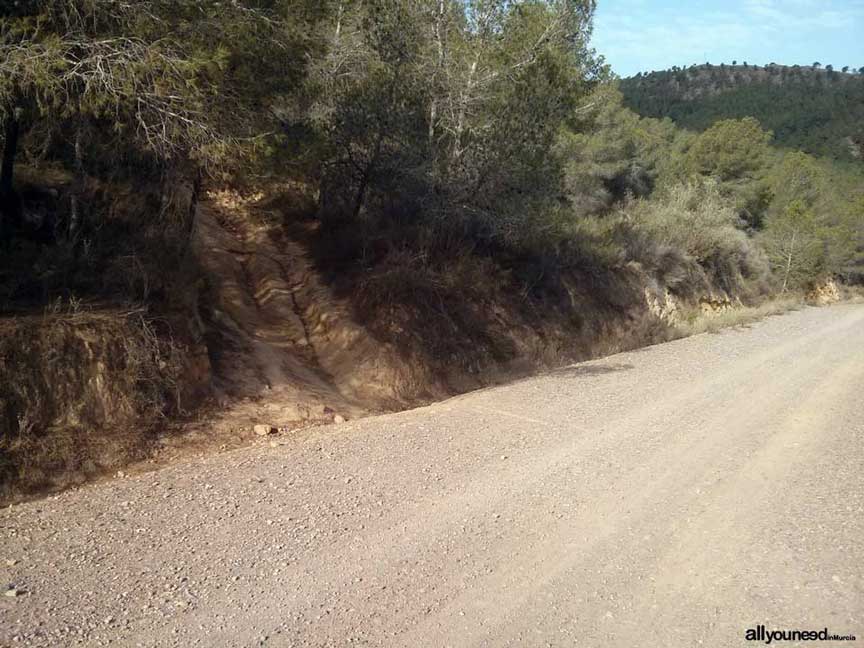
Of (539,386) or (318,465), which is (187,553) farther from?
(539,386)

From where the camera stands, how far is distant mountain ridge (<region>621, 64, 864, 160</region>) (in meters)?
74.1

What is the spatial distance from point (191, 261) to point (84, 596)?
6.99m

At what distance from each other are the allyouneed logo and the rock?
212 inches

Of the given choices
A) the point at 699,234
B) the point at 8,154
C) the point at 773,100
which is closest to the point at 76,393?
the point at 8,154

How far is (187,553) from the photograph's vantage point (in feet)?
14.4

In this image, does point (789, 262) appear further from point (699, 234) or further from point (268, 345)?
point (268, 345)

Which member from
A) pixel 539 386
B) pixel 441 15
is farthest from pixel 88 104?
pixel 441 15

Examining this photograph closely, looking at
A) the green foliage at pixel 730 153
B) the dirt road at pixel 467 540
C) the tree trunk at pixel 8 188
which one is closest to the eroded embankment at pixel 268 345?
the dirt road at pixel 467 540

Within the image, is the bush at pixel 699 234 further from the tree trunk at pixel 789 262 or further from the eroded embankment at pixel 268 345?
the eroded embankment at pixel 268 345

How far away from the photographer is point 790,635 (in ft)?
12.0

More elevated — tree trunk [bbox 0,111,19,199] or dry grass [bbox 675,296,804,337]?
tree trunk [bbox 0,111,19,199]

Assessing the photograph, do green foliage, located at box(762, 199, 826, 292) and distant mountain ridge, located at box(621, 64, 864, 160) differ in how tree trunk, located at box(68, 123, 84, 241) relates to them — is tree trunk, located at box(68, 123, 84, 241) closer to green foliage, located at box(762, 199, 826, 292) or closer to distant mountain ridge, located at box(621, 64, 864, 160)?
green foliage, located at box(762, 199, 826, 292)

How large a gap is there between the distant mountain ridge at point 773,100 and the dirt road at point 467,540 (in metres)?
70.8

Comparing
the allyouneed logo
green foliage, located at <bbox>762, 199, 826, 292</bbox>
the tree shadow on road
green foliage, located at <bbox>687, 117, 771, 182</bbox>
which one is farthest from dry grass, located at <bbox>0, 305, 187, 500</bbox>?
green foliage, located at <bbox>687, 117, 771, 182</bbox>
